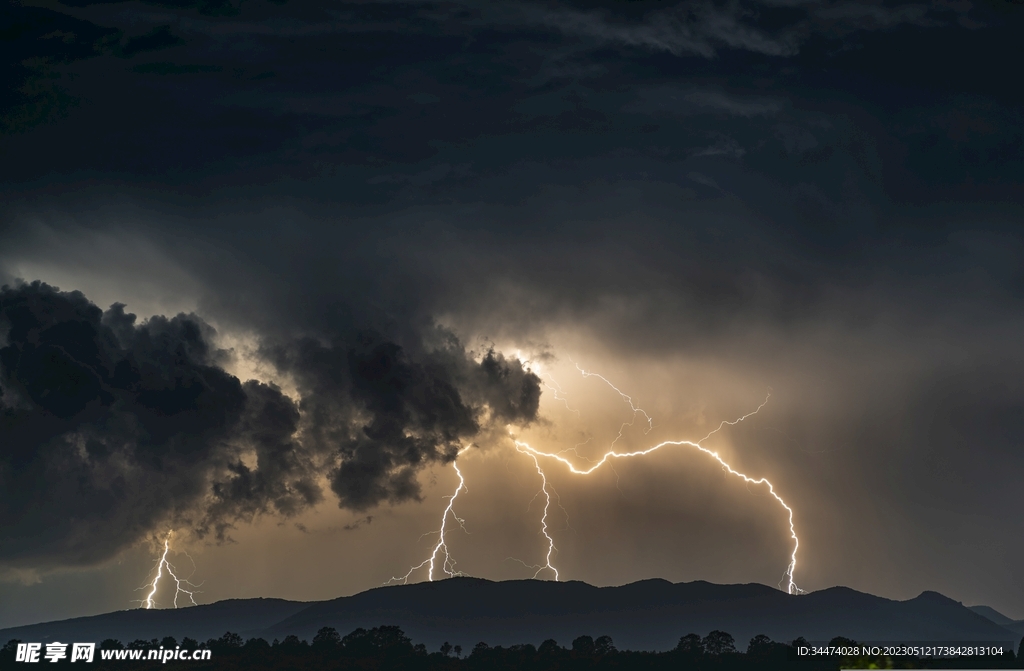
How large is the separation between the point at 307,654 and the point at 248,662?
10258 mm

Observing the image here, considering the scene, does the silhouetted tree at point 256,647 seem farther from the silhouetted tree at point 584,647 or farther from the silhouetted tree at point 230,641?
the silhouetted tree at point 584,647

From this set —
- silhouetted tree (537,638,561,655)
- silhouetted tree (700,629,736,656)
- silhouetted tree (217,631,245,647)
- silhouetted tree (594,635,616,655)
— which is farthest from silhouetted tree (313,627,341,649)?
silhouetted tree (700,629,736,656)

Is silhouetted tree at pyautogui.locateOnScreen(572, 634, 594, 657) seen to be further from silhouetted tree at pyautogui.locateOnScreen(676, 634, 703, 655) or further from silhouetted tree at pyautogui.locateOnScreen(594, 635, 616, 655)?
silhouetted tree at pyautogui.locateOnScreen(676, 634, 703, 655)

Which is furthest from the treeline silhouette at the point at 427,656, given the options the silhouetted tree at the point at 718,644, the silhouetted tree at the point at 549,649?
the silhouetted tree at the point at 549,649

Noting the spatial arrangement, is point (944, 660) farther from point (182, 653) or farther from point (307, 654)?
point (182, 653)

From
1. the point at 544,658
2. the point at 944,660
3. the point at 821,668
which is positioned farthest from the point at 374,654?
the point at 944,660

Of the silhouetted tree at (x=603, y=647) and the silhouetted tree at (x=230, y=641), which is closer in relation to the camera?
the silhouetted tree at (x=603, y=647)

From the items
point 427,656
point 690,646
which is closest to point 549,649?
point 427,656

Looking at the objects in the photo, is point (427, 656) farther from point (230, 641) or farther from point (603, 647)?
point (230, 641)

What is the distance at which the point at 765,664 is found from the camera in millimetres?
104938

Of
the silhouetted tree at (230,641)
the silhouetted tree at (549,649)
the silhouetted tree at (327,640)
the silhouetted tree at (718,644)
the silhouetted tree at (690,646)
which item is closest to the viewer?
the silhouetted tree at (718,644)

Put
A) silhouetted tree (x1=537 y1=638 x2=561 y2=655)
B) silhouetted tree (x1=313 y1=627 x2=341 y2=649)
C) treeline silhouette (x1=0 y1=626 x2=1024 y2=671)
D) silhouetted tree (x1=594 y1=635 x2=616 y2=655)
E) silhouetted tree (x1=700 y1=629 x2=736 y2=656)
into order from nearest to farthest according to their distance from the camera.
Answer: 1. treeline silhouette (x1=0 y1=626 x2=1024 y2=671)
2. silhouetted tree (x1=700 y1=629 x2=736 y2=656)
3. silhouetted tree (x1=537 y1=638 x2=561 y2=655)
4. silhouetted tree (x1=594 y1=635 x2=616 y2=655)
5. silhouetted tree (x1=313 y1=627 x2=341 y2=649)

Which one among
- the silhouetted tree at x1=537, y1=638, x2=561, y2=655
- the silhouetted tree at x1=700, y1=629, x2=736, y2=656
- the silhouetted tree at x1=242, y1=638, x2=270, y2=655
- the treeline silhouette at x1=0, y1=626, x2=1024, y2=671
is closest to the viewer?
the treeline silhouette at x1=0, y1=626, x2=1024, y2=671

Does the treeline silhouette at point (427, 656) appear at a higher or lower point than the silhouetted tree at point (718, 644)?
lower
